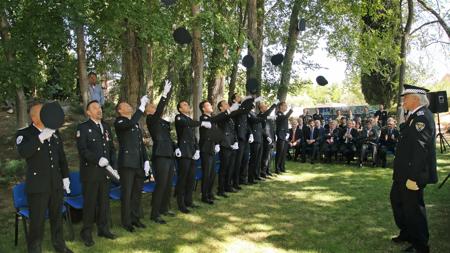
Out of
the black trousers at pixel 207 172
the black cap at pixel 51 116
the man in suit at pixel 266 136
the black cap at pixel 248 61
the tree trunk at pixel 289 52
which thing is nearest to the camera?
the black cap at pixel 51 116

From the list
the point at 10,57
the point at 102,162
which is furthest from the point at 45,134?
the point at 10,57

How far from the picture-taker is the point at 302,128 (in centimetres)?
1348

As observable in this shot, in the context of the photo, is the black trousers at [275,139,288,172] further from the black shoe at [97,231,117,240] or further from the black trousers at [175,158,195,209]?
the black shoe at [97,231,117,240]

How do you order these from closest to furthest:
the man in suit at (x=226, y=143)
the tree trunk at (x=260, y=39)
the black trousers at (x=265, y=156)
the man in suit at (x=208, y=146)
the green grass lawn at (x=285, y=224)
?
1. the green grass lawn at (x=285, y=224)
2. the man in suit at (x=208, y=146)
3. the man in suit at (x=226, y=143)
4. the black trousers at (x=265, y=156)
5. the tree trunk at (x=260, y=39)

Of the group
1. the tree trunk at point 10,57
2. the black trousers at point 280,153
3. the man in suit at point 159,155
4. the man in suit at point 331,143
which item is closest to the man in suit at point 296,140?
the man in suit at point 331,143

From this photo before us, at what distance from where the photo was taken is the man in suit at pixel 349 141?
12.5 meters

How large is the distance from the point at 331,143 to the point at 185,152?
22.9 feet

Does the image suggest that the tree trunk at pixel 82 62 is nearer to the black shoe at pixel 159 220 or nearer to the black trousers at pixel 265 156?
the black shoe at pixel 159 220

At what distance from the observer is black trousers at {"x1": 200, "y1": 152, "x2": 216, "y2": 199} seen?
7695mm

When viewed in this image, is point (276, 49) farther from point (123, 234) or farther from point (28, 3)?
point (123, 234)

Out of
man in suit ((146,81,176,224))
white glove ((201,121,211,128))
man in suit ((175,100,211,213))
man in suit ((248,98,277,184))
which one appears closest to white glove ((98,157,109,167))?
man in suit ((146,81,176,224))

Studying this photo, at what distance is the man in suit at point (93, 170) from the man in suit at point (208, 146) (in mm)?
2243

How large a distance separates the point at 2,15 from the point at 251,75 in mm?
6418

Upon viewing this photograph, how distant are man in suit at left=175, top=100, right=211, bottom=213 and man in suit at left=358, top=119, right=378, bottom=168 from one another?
6442 mm
